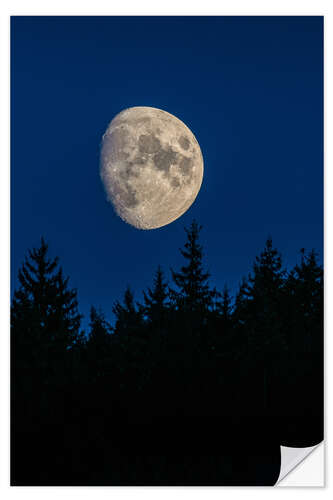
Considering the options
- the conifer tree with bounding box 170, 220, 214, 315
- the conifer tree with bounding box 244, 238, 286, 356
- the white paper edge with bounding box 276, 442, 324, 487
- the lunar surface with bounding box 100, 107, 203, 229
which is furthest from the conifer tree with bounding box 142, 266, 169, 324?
the white paper edge with bounding box 276, 442, 324, 487

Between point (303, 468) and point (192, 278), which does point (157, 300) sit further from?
point (303, 468)

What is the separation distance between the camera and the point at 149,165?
683 cm

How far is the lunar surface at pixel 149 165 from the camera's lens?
6.73 meters

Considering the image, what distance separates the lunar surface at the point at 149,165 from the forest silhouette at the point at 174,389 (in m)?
2.45

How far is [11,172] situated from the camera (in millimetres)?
5234

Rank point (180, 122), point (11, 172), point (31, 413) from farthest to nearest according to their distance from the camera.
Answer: point (180, 122)
point (31, 413)
point (11, 172)

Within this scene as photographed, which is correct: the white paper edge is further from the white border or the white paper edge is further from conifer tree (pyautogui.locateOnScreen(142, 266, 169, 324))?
conifer tree (pyautogui.locateOnScreen(142, 266, 169, 324))

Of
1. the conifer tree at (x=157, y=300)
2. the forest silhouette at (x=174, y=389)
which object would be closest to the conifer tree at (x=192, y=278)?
the conifer tree at (x=157, y=300)

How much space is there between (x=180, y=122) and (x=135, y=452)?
4634 millimetres

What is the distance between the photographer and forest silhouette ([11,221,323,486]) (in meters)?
5.04

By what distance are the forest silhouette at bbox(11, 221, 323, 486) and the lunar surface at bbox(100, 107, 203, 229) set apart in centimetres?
245

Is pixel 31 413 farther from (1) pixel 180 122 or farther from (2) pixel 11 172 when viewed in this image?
(1) pixel 180 122

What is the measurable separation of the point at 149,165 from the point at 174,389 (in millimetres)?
4181
